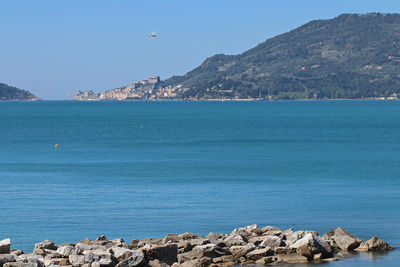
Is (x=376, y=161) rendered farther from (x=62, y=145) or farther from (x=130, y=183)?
(x=62, y=145)

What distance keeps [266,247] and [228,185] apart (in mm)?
18362

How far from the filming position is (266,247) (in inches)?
922

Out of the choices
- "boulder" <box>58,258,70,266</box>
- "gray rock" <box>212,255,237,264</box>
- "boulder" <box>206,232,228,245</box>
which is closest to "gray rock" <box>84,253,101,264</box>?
"boulder" <box>58,258,70,266</box>

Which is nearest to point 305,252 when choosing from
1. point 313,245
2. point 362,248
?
point 313,245

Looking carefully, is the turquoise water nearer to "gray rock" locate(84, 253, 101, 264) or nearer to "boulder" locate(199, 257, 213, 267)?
"boulder" locate(199, 257, 213, 267)

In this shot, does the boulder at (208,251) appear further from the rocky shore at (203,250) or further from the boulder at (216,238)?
the boulder at (216,238)

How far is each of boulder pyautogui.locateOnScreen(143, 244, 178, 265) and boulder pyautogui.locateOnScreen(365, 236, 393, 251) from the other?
6.85 m

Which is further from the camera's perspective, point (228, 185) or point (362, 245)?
point (228, 185)

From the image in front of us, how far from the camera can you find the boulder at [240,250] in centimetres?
2311

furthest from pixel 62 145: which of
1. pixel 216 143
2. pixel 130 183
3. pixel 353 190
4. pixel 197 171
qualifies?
pixel 353 190

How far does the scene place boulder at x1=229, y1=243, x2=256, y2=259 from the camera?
23109 millimetres

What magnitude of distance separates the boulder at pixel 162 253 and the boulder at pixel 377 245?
6.85 m

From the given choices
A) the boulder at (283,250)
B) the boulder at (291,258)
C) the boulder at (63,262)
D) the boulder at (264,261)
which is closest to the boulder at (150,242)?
the boulder at (63,262)

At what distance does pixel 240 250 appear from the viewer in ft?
76.2
